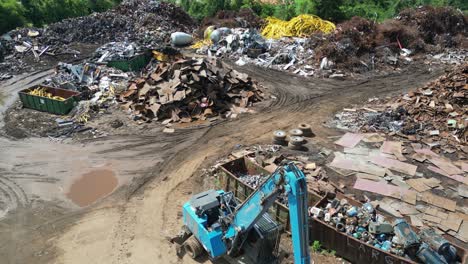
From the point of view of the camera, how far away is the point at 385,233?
36.6 feet

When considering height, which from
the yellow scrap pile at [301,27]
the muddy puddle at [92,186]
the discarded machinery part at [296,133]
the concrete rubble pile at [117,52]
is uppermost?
the yellow scrap pile at [301,27]

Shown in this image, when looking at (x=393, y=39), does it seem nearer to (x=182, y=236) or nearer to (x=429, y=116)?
(x=429, y=116)

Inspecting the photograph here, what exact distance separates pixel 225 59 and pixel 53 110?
13.5 m

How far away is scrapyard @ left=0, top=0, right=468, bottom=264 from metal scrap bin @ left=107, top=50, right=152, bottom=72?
12 centimetres

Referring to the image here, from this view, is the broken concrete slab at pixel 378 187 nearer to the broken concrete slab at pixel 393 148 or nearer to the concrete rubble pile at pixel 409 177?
the concrete rubble pile at pixel 409 177

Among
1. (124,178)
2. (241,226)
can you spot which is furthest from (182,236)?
(124,178)

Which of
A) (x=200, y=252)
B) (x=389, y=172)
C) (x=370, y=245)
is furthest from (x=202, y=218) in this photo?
(x=389, y=172)

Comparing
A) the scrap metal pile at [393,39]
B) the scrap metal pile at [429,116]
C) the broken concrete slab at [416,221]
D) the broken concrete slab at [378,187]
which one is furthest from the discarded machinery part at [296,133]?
the scrap metal pile at [393,39]

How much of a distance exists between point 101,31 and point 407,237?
31.0 meters

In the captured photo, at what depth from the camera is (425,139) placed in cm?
1797

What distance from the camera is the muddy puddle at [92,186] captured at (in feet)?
48.8

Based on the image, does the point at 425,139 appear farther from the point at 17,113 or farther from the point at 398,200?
the point at 17,113

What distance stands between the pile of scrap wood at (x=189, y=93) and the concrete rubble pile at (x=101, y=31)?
9.06 metres

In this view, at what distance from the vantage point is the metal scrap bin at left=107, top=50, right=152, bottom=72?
87.5ft
